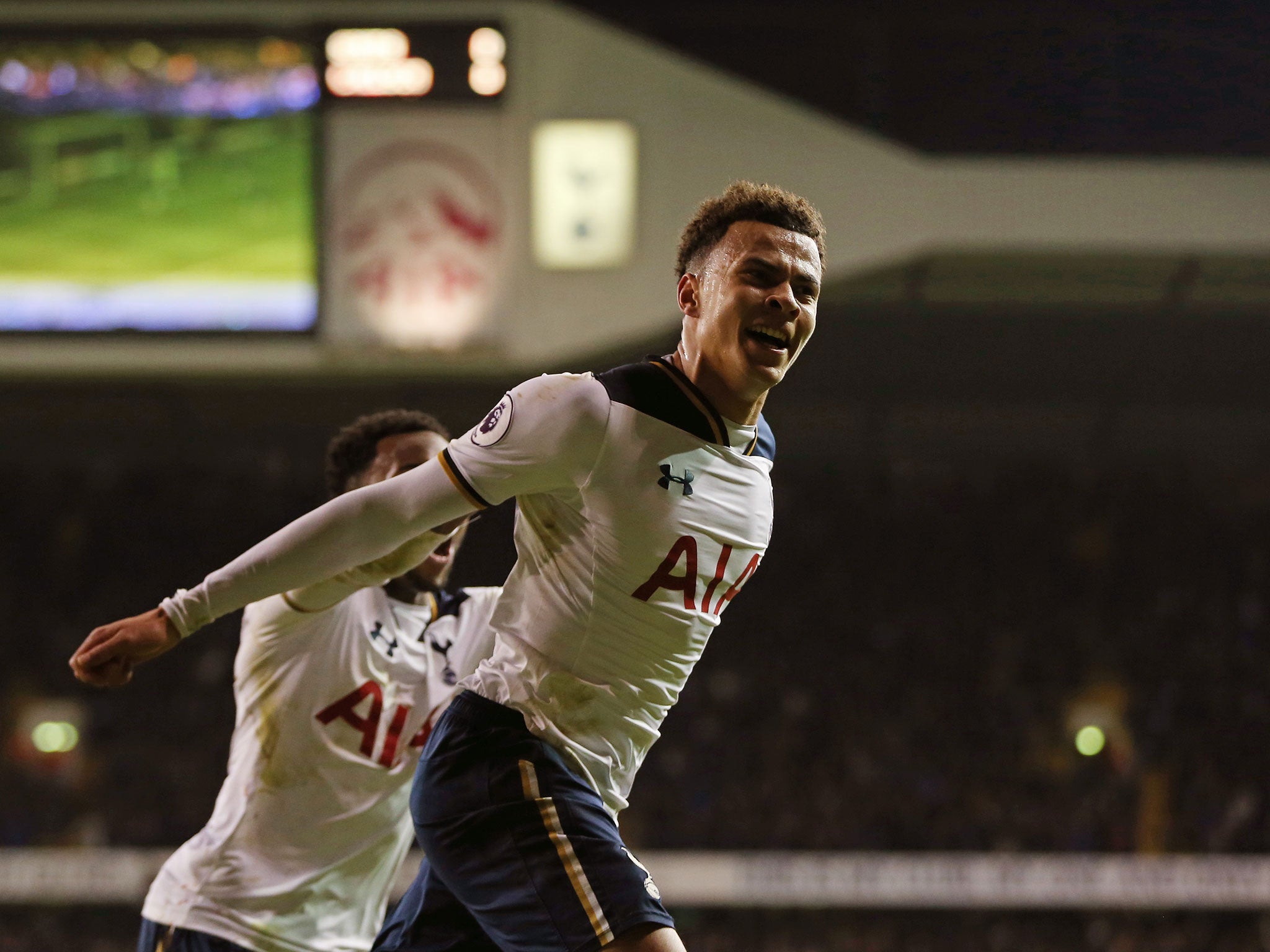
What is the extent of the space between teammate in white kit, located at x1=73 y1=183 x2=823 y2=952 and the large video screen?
9332 millimetres

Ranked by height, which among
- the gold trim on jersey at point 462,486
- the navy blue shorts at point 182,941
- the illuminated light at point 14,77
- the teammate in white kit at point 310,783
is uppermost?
the illuminated light at point 14,77

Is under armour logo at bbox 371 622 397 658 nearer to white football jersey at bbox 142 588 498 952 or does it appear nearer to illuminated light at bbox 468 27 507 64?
white football jersey at bbox 142 588 498 952

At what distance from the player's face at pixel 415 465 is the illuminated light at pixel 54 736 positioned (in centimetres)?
1165

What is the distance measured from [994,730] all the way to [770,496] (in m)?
11.5

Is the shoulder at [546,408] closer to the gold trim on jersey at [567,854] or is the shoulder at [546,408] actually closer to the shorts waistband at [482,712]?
the shorts waistband at [482,712]

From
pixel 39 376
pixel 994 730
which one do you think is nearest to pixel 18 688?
pixel 39 376

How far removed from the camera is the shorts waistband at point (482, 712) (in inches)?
103

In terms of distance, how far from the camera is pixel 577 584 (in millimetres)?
2613

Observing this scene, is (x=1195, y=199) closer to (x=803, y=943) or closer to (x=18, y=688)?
(x=803, y=943)

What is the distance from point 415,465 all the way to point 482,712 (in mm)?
960

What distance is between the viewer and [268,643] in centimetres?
328

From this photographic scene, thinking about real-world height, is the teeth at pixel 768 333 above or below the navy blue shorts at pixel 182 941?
above

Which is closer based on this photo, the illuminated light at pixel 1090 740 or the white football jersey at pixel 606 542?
the white football jersey at pixel 606 542

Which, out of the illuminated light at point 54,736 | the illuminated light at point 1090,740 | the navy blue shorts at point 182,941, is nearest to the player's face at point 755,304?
the navy blue shorts at point 182,941
